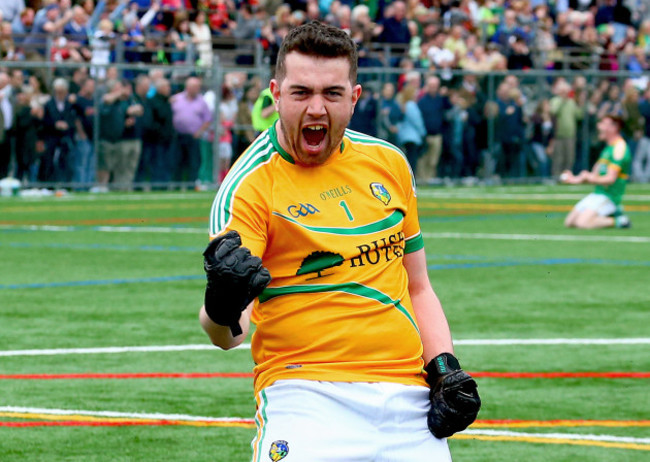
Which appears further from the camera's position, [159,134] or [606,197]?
[159,134]

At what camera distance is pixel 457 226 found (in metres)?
20.4

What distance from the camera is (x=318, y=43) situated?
4258 millimetres

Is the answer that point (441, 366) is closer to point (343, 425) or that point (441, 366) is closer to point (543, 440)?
point (343, 425)

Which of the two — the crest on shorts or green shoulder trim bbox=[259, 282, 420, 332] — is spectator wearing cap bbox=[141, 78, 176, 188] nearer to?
green shoulder trim bbox=[259, 282, 420, 332]

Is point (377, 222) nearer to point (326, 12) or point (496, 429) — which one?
point (496, 429)

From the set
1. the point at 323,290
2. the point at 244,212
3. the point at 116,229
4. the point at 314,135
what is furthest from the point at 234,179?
the point at 116,229

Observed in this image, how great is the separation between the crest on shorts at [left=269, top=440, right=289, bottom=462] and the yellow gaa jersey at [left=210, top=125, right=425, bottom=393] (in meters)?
0.24

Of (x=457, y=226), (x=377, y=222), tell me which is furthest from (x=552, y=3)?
(x=377, y=222)

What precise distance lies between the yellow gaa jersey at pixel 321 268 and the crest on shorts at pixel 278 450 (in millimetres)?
237

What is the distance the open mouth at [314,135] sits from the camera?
14.2ft

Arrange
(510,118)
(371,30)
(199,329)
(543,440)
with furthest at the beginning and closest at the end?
(371,30), (510,118), (199,329), (543,440)

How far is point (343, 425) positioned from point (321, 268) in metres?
0.49

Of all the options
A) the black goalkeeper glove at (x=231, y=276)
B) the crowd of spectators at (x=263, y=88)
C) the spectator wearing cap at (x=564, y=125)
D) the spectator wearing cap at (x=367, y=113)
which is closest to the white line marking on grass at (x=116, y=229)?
the crowd of spectators at (x=263, y=88)

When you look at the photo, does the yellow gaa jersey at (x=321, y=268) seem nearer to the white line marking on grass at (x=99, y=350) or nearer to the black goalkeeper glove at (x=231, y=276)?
the black goalkeeper glove at (x=231, y=276)
